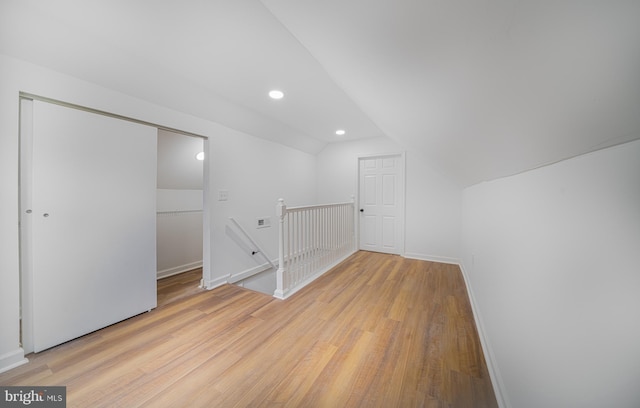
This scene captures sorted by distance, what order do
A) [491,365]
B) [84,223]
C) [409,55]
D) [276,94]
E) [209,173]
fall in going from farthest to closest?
[209,173]
[276,94]
[84,223]
[491,365]
[409,55]

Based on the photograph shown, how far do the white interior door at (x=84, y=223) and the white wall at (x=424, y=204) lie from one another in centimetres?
326

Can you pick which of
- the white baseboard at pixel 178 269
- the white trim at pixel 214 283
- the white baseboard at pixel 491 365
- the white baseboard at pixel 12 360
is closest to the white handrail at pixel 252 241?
the white trim at pixel 214 283

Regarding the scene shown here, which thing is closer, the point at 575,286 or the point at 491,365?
the point at 575,286

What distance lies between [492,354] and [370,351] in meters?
0.76

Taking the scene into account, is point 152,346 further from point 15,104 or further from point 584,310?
point 584,310

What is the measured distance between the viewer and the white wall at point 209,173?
136cm

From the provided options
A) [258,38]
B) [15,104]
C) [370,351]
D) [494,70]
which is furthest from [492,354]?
[15,104]

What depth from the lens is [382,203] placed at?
4129 mm

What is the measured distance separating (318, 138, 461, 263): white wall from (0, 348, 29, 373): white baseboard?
4.08 m

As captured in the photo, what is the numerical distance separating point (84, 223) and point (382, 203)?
154 inches

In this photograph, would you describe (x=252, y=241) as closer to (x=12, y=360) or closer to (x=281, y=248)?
(x=281, y=248)

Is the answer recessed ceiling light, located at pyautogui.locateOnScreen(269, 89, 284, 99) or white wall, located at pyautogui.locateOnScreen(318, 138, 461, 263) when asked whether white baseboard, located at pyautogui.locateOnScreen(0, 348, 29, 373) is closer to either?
recessed ceiling light, located at pyautogui.locateOnScreen(269, 89, 284, 99)

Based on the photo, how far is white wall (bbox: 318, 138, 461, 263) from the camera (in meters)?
3.49

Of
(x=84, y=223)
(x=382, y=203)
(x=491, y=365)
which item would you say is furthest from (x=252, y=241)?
(x=491, y=365)
